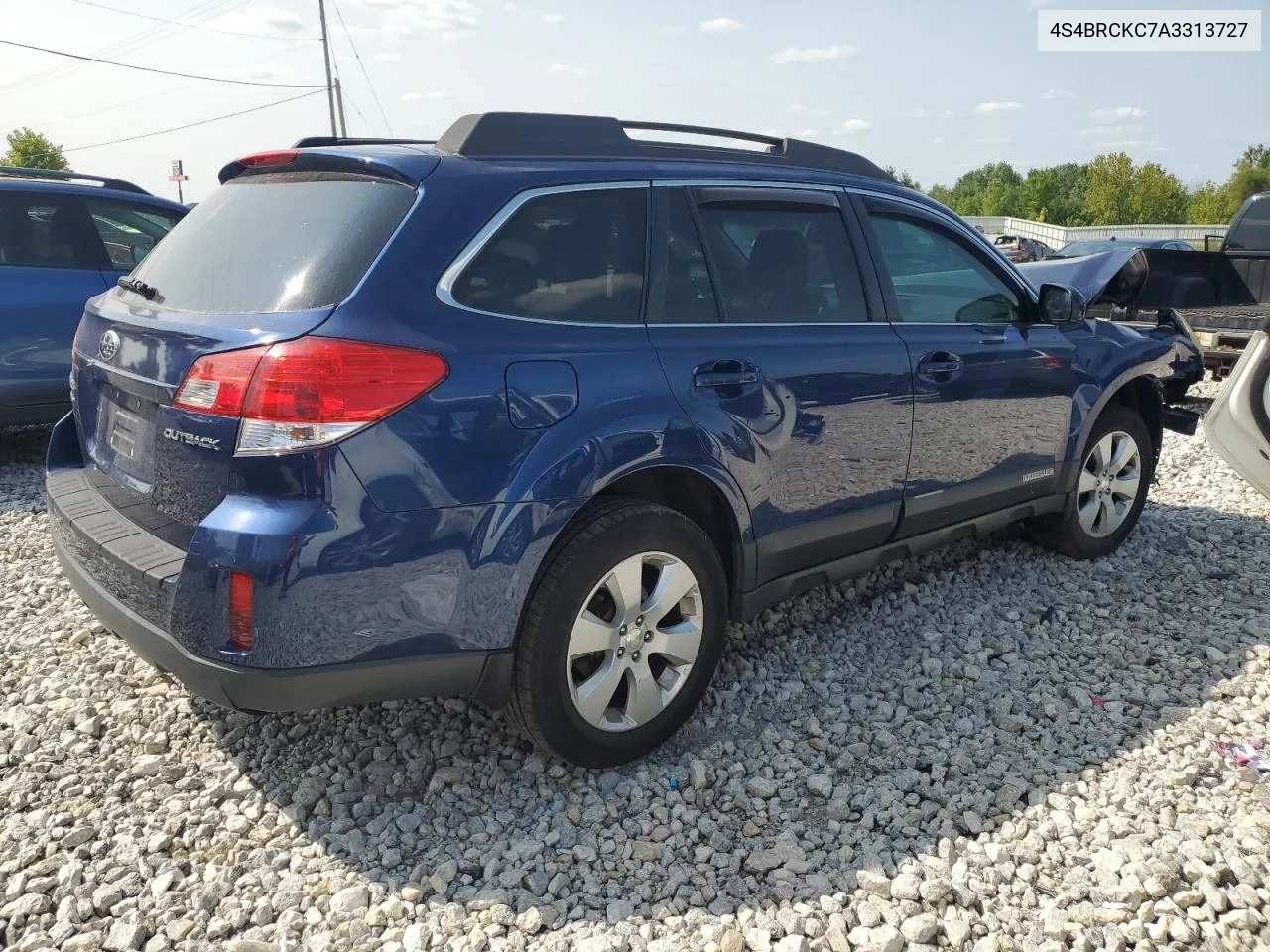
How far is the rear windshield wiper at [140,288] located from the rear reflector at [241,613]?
104 cm

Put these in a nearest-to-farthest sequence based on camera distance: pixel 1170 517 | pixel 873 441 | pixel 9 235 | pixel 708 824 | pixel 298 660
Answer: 1. pixel 298 660
2. pixel 708 824
3. pixel 873 441
4. pixel 1170 517
5. pixel 9 235

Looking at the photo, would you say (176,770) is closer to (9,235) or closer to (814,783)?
(814,783)

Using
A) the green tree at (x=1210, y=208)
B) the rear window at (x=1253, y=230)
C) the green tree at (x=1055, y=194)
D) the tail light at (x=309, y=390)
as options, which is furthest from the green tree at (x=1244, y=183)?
the tail light at (x=309, y=390)

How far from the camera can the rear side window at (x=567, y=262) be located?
2.66 metres

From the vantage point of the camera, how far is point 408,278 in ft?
8.21

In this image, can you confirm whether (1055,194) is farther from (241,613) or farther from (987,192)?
(241,613)

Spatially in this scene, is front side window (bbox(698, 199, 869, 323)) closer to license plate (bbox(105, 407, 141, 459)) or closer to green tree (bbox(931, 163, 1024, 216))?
license plate (bbox(105, 407, 141, 459))

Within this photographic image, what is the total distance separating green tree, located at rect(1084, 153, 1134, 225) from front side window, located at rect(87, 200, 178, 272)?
238 ft

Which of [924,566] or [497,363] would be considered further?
[924,566]

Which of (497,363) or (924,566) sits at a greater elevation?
(497,363)

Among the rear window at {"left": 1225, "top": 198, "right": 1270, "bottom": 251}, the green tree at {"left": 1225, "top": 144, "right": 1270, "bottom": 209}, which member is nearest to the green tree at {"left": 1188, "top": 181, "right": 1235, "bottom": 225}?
the green tree at {"left": 1225, "top": 144, "right": 1270, "bottom": 209}

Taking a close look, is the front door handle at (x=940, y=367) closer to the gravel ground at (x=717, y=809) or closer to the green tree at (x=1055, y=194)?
the gravel ground at (x=717, y=809)

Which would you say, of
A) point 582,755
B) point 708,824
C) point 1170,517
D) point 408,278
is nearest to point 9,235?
point 408,278

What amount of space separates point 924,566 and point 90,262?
17.4 ft
